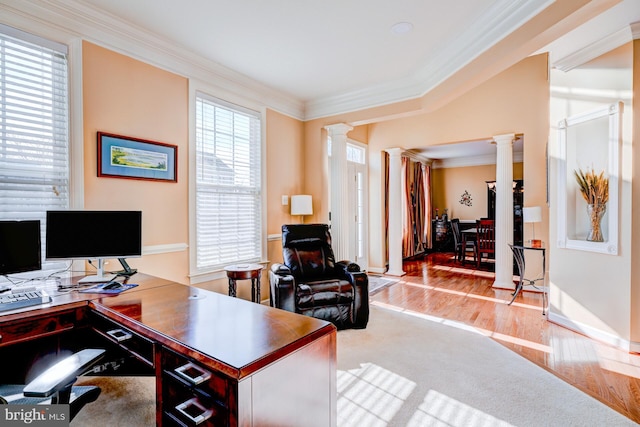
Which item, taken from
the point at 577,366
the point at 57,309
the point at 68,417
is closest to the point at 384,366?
the point at 577,366

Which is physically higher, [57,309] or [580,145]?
[580,145]

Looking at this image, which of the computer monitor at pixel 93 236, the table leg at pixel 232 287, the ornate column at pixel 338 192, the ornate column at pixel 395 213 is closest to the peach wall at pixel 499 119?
the ornate column at pixel 338 192

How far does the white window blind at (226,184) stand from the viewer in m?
3.42

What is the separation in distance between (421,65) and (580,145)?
194cm

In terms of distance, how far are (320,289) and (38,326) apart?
7.03ft

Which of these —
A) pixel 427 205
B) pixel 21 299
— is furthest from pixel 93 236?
pixel 427 205

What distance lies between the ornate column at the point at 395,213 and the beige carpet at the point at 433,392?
3000 millimetres

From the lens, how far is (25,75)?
2213mm

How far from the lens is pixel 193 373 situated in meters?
1.11

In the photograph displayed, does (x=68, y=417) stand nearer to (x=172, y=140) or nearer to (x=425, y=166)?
(x=172, y=140)

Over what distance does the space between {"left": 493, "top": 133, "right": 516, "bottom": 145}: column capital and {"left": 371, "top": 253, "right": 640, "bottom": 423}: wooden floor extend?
2.32 metres

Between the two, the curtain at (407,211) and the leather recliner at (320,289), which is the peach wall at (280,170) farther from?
the curtain at (407,211)

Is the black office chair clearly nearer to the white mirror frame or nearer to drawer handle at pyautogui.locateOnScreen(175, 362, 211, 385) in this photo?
drawer handle at pyautogui.locateOnScreen(175, 362, 211, 385)

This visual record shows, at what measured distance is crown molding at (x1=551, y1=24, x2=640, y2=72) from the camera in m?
2.75
